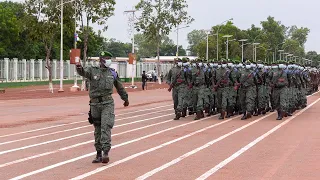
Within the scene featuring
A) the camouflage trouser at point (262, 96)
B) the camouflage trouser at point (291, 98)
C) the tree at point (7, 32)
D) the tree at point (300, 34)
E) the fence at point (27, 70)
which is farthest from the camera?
the tree at point (300, 34)

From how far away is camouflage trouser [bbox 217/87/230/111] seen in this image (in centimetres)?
1880

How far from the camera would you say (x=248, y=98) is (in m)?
19.0

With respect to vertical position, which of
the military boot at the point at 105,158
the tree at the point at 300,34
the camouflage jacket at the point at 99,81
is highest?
the tree at the point at 300,34

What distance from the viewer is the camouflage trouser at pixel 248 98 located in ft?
62.3

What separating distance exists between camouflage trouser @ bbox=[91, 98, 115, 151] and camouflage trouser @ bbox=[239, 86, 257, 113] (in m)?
9.77

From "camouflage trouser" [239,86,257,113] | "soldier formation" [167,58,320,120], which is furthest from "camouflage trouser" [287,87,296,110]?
"camouflage trouser" [239,86,257,113]

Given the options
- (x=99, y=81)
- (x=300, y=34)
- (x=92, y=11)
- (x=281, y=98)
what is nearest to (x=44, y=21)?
(x=92, y=11)

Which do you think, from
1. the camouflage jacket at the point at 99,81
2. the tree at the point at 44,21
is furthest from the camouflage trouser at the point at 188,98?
the tree at the point at 44,21

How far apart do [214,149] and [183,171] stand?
2532mm

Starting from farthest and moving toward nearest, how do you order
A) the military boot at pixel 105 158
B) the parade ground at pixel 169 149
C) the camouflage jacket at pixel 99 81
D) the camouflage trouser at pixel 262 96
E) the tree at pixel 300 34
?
the tree at pixel 300 34 < the camouflage trouser at pixel 262 96 < the camouflage jacket at pixel 99 81 < the military boot at pixel 105 158 < the parade ground at pixel 169 149

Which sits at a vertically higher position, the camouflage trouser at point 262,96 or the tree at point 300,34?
the tree at point 300,34

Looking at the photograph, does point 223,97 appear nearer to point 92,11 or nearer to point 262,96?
point 262,96

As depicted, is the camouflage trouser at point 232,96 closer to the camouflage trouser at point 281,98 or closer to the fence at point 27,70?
the camouflage trouser at point 281,98

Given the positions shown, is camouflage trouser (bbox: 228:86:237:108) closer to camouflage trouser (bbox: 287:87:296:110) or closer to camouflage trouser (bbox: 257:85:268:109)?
camouflage trouser (bbox: 257:85:268:109)
